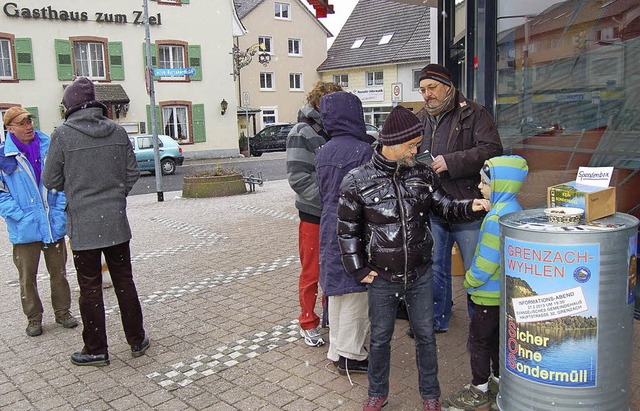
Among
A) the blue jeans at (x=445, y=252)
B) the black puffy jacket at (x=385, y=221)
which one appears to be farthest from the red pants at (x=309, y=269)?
the black puffy jacket at (x=385, y=221)

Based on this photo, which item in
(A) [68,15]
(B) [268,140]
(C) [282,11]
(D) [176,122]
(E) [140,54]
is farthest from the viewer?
(C) [282,11]

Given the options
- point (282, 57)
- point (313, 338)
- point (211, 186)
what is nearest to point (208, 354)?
point (313, 338)

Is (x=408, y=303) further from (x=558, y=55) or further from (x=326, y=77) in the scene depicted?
(x=326, y=77)

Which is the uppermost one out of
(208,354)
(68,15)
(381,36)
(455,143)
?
(381,36)

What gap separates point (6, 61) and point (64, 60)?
227 cm

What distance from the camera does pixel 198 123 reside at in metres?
29.6

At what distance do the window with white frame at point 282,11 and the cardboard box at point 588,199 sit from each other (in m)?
38.3

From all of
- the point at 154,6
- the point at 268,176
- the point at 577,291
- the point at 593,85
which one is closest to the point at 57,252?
the point at 577,291

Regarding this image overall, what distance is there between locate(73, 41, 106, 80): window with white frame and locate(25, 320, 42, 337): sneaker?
78.4 ft

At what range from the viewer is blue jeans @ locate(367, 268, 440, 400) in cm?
330

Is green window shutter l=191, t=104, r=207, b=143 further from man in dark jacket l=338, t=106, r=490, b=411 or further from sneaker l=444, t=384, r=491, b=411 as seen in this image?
sneaker l=444, t=384, r=491, b=411

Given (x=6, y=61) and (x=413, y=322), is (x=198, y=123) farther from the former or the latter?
(x=413, y=322)

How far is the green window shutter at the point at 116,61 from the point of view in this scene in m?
26.9

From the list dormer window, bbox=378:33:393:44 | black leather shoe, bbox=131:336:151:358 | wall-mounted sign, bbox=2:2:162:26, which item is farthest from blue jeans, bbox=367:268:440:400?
dormer window, bbox=378:33:393:44
